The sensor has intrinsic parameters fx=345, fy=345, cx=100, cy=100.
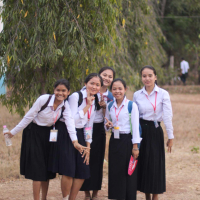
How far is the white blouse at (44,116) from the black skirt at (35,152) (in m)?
0.10

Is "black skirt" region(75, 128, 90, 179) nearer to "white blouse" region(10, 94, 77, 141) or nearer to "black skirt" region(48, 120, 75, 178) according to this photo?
"black skirt" region(48, 120, 75, 178)

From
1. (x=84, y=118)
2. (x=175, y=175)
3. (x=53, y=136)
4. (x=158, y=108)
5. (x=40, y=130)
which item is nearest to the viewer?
(x=53, y=136)

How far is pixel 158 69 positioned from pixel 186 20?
10544 millimetres

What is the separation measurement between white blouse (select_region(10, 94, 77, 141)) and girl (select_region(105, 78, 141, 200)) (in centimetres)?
50

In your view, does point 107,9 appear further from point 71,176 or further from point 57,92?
point 71,176

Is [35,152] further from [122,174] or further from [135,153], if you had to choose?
[135,153]

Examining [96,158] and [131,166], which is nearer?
[131,166]

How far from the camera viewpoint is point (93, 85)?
4.26m

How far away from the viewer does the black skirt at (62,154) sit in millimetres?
4027

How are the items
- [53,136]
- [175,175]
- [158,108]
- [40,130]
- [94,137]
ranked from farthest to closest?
1. [175,175]
2. [94,137]
3. [158,108]
4. [40,130]
5. [53,136]

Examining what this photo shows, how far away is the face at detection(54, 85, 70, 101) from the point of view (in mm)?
4051

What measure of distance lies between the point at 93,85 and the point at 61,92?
432mm

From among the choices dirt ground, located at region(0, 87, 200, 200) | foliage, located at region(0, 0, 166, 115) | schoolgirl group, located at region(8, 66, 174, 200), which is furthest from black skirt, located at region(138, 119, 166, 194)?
foliage, located at region(0, 0, 166, 115)

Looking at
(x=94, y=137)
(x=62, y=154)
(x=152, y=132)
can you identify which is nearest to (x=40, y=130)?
(x=62, y=154)
